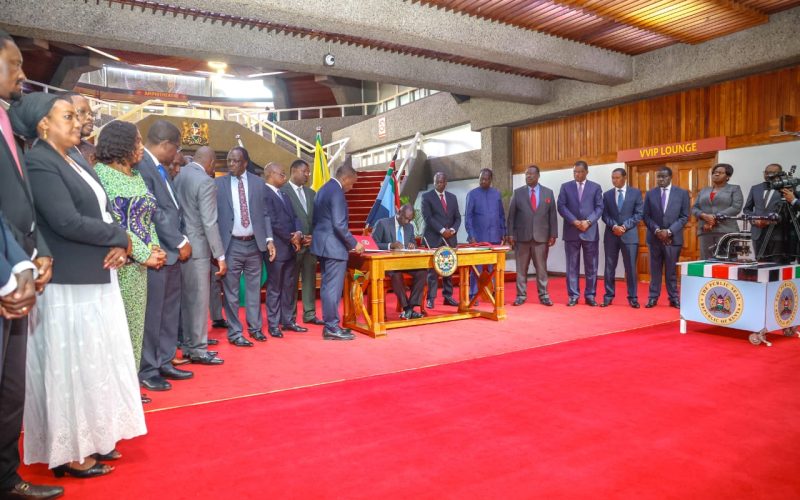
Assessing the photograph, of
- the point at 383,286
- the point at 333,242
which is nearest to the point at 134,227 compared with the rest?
the point at 333,242

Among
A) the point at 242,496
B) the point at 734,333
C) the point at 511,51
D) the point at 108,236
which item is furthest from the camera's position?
the point at 511,51

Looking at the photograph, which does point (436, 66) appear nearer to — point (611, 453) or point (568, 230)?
point (568, 230)

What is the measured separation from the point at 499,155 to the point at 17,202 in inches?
390

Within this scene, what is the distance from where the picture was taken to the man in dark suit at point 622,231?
254 inches

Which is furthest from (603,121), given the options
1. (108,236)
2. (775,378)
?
(108,236)

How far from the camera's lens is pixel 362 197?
1202cm

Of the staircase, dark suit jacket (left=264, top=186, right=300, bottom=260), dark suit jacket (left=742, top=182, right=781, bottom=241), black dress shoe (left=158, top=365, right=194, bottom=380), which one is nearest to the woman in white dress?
black dress shoe (left=158, top=365, right=194, bottom=380)

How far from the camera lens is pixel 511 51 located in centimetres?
721

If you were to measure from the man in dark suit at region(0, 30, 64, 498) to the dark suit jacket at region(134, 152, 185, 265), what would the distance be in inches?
48.3

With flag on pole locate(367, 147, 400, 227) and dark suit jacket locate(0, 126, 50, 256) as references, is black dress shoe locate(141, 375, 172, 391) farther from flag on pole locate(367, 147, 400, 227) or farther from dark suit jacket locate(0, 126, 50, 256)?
flag on pole locate(367, 147, 400, 227)

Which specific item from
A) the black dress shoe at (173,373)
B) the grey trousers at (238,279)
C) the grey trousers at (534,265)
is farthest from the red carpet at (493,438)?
the grey trousers at (534,265)

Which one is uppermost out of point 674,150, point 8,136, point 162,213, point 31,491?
point 674,150

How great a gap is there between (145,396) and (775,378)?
12.7ft

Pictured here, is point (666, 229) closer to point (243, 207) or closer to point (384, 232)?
point (384, 232)
